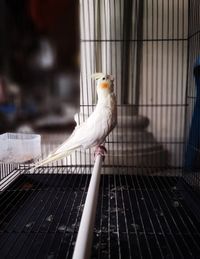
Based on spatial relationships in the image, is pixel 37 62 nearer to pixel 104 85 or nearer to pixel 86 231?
pixel 104 85

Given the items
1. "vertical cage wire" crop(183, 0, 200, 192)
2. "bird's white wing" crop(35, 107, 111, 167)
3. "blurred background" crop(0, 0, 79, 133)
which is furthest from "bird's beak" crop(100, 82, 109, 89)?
"vertical cage wire" crop(183, 0, 200, 192)

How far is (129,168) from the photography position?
180cm

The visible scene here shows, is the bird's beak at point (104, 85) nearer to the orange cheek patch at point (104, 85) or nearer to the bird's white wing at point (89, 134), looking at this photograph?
the orange cheek patch at point (104, 85)

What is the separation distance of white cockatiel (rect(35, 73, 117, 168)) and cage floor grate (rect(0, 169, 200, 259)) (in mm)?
257

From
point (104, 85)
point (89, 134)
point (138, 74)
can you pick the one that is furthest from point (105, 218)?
point (138, 74)

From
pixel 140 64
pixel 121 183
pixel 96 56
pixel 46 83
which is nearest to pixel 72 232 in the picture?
pixel 121 183

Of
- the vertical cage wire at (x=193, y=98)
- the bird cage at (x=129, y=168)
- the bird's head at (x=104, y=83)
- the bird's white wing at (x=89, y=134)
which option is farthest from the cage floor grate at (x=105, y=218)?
the bird's head at (x=104, y=83)

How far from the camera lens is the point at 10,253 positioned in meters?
0.91

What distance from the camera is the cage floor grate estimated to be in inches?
36.6

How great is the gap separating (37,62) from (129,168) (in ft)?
2.98

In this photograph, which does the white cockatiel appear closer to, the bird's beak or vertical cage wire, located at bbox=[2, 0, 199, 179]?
the bird's beak

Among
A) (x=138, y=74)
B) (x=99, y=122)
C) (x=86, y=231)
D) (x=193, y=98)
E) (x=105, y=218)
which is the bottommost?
(x=105, y=218)

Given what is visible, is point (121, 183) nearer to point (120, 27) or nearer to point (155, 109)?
point (155, 109)

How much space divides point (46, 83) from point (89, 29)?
1.77 ft
